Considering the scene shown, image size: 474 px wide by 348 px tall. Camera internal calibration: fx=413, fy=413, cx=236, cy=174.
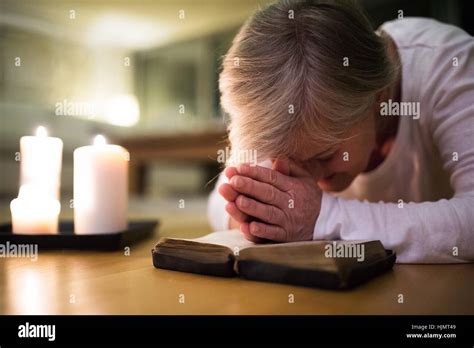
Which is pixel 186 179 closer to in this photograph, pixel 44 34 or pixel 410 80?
pixel 44 34

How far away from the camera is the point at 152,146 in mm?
3307

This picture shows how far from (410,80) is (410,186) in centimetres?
27

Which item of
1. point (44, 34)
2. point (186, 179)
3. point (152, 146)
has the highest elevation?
point (44, 34)

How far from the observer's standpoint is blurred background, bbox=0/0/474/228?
3498 millimetres

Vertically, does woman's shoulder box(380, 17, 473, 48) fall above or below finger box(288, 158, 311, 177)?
above

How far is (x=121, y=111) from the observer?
5.51 metres

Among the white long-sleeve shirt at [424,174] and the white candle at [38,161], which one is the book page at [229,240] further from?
the white candle at [38,161]

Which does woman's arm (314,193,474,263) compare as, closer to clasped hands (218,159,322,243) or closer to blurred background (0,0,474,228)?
clasped hands (218,159,322,243)

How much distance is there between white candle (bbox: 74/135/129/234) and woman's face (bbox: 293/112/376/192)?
1.09 ft

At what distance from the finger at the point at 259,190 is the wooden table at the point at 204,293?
0.14 m

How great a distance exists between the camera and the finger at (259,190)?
606 millimetres

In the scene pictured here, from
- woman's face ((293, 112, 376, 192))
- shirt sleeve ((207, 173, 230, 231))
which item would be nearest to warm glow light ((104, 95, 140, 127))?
shirt sleeve ((207, 173, 230, 231))

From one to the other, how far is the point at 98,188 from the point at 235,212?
272 mm
